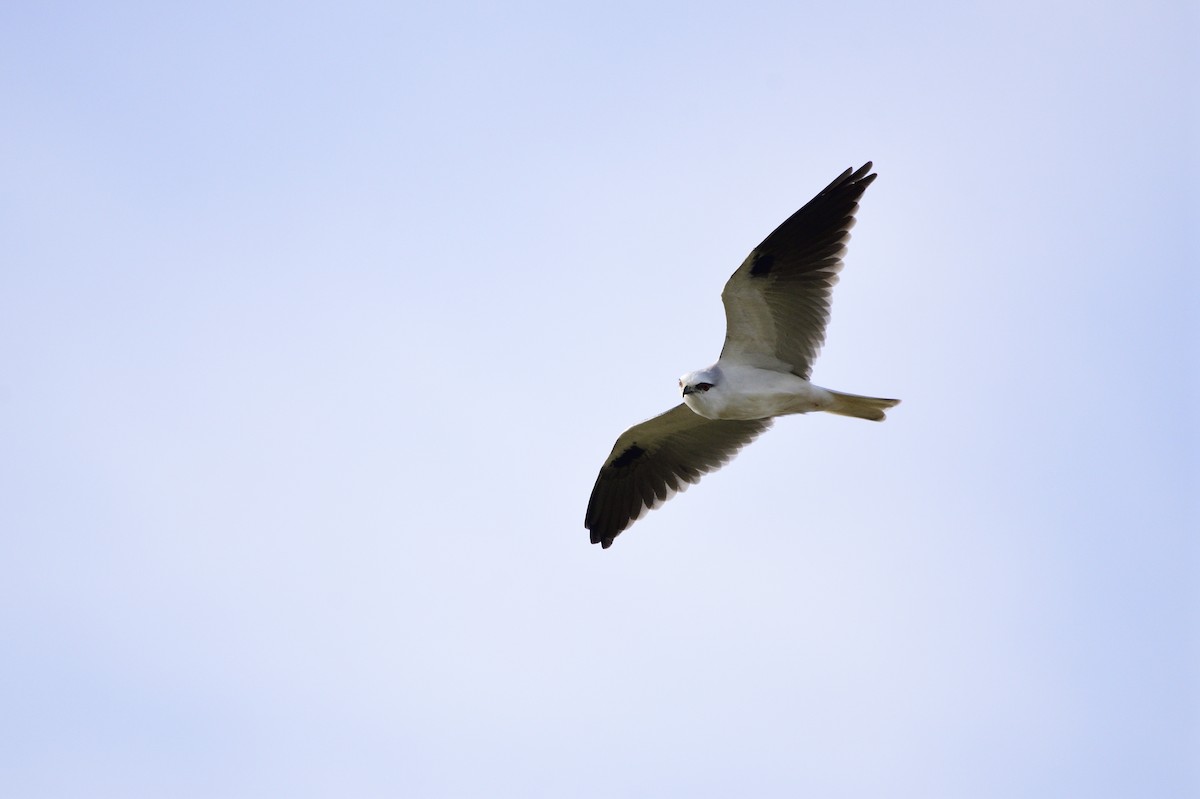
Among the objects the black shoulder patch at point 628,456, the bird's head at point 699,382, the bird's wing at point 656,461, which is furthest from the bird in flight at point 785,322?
the black shoulder patch at point 628,456

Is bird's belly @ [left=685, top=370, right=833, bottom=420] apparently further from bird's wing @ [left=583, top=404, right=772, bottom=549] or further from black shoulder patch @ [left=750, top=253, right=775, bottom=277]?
bird's wing @ [left=583, top=404, right=772, bottom=549]

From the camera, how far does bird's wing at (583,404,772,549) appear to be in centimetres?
1206

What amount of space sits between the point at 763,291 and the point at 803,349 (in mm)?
664

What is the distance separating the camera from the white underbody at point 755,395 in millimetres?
10555

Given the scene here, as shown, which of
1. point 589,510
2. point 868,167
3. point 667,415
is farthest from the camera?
point 589,510

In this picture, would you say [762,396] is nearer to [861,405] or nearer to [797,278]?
[861,405]

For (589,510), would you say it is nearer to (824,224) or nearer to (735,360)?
(735,360)

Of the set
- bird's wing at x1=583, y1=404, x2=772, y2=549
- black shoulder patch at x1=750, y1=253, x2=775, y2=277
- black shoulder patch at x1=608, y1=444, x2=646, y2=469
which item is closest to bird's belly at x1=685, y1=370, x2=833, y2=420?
black shoulder patch at x1=750, y1=253, x2=775, y2=277

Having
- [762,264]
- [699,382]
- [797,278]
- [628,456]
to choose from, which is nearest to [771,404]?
[699,382]

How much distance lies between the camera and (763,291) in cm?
1057

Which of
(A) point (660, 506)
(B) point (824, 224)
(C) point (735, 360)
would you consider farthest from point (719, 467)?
(B) point (824, 224)

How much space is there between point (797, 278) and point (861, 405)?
123 centimetres

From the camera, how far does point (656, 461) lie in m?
12.4

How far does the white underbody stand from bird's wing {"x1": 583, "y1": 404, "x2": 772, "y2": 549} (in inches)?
40.9
